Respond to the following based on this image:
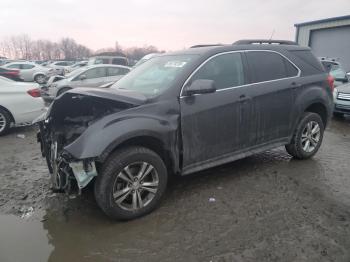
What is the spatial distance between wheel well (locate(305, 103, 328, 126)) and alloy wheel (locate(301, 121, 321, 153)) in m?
0.25

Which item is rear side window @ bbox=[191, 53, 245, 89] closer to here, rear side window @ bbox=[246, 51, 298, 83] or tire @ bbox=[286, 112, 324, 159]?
rear side window @ bbox=[246, 51, 298, 83]

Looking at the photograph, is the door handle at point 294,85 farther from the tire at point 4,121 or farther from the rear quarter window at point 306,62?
the tire at point 4,121

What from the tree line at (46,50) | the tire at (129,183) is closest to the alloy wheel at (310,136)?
the tire at (129,183)

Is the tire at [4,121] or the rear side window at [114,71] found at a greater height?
the rear side window at [114,71]

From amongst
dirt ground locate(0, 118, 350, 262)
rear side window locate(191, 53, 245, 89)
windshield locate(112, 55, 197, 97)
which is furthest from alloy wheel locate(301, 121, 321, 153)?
windshield locate(112, 55, 197, 97)

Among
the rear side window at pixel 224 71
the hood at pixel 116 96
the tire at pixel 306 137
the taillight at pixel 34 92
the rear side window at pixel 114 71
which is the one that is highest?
the rear side window at pixel 224 71

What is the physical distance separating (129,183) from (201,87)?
→ 1.34m

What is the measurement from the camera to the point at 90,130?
310 centimetres

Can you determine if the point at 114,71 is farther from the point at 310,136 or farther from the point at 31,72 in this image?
the point at 31,72

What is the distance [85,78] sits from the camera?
11266 millimetres

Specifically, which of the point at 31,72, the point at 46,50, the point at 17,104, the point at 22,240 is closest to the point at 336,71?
the point at 17,104

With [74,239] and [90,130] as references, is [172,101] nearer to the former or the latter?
[90,130]

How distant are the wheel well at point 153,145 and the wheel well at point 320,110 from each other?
2778 mm

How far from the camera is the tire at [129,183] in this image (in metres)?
3.09
